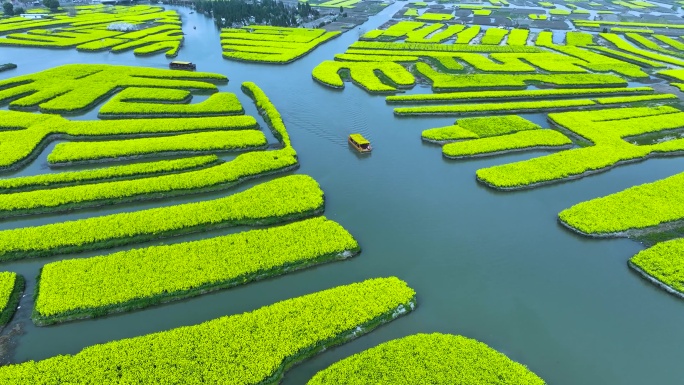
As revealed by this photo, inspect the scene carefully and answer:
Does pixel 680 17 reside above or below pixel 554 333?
above

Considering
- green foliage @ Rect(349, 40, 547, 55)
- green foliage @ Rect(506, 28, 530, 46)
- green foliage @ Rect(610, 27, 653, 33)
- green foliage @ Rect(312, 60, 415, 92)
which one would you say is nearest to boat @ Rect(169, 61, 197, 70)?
green foliage @ Rect(312, 60, 415, 92)

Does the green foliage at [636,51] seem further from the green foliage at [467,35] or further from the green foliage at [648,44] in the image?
the green foliage at [467,35]

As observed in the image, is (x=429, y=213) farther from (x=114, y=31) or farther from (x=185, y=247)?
(x=114, y=31)

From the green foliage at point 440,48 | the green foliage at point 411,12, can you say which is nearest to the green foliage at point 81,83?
the green foliage at point 440,48

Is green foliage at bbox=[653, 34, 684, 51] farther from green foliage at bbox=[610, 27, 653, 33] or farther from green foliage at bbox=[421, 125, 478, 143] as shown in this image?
green foliage at bbox=[421, 125, 478, 143]

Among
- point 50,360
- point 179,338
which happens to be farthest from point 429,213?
point 50,360

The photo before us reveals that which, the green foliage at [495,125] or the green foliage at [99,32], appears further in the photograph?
the green foliage at [99,32]
